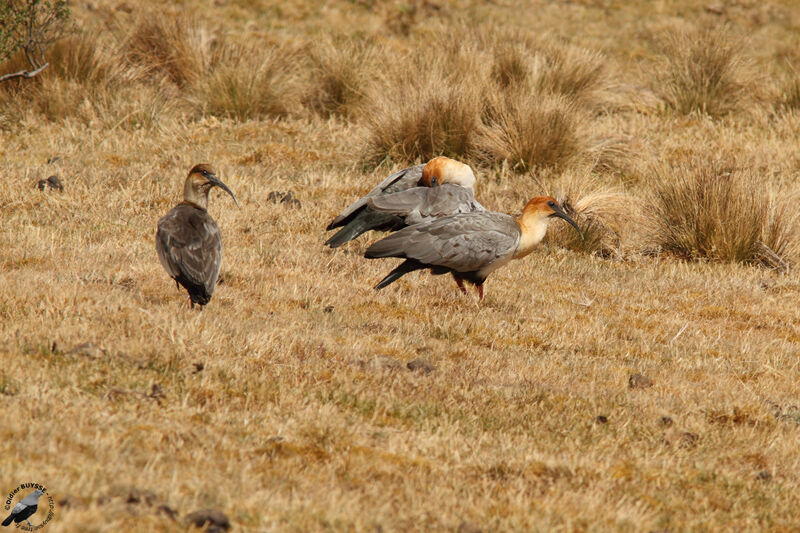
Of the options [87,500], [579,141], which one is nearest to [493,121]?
[579,141]

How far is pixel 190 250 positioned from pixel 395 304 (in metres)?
1.81

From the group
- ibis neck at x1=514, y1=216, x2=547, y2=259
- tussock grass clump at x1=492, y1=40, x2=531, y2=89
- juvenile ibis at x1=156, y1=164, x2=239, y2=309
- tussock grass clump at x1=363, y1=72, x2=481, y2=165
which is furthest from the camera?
tussock grass clump at x1=492, y1=40, x2=531, y2=89

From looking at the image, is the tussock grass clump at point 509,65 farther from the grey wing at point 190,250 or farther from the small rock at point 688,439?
the small rock at point 688,439

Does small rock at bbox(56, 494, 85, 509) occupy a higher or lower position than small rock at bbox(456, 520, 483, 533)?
higher

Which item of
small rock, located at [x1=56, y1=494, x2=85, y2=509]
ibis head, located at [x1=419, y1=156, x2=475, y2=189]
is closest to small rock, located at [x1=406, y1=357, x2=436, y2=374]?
small rock, located at [x1=56, y1=494, x2=85, y2=509]

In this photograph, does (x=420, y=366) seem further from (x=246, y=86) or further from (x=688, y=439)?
(x=246, y=86)

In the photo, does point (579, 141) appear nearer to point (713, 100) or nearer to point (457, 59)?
point (457, 59)

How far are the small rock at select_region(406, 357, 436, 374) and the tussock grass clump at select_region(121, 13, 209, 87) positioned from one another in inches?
396

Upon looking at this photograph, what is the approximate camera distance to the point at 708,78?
15203mm

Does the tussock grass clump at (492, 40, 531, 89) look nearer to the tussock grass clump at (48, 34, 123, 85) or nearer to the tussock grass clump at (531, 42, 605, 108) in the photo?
the tussock grass clump at (531, 42, 605, 108)

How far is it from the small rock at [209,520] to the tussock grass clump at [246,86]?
1071cm

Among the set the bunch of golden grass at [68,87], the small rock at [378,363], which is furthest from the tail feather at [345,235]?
the bunch of golden grass at [68,87]

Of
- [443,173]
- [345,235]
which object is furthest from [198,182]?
[443,173]

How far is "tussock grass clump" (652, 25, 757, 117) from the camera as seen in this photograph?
49.7 ft
